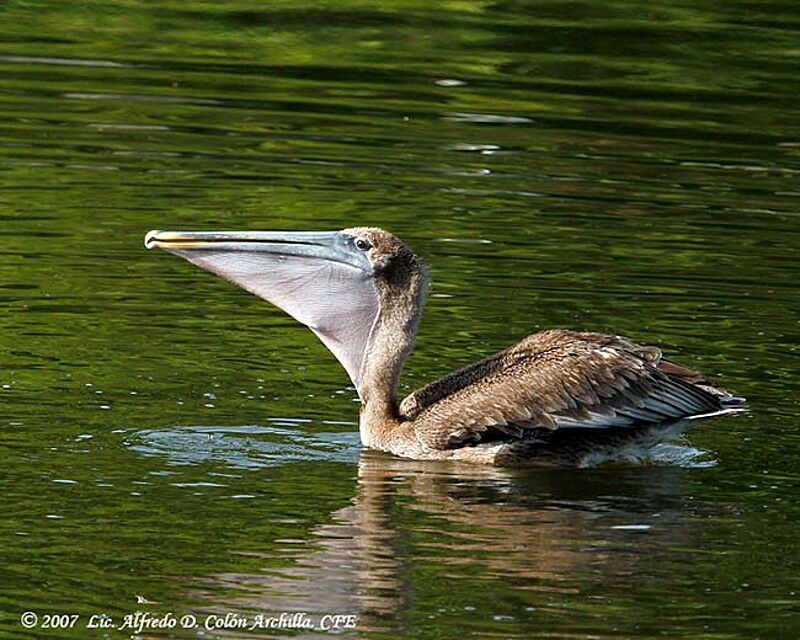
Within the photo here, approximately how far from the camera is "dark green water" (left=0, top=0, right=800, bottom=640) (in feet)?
21.7

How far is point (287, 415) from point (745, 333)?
7.55 ft

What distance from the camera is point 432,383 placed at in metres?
8.42

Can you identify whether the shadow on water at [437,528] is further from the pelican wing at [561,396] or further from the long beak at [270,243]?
the long beak at [270,243]

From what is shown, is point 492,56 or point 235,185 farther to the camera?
point 492,56

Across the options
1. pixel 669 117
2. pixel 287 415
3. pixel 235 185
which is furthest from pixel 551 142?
pixel 287 415

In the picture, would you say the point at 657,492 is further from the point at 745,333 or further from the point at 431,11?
the point at 431,11

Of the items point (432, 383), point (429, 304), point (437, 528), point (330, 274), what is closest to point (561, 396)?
point (432, 383)

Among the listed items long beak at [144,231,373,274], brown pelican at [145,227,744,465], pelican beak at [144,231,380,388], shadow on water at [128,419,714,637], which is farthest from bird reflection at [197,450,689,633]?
long beak at [144,231,373,274]

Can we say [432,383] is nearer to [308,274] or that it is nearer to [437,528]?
[308,274]

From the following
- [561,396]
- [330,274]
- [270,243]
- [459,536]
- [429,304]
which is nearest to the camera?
[459,536]

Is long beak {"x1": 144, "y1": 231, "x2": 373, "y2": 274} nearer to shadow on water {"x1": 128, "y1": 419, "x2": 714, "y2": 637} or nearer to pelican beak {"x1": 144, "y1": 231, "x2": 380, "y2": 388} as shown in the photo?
pelican beak {"x1": 144, "y1": 231, "x2": 380, "y2": 388}

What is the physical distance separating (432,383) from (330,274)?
0.56m

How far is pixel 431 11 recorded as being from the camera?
18422mm

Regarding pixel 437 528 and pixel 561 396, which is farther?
pixel 561 396
